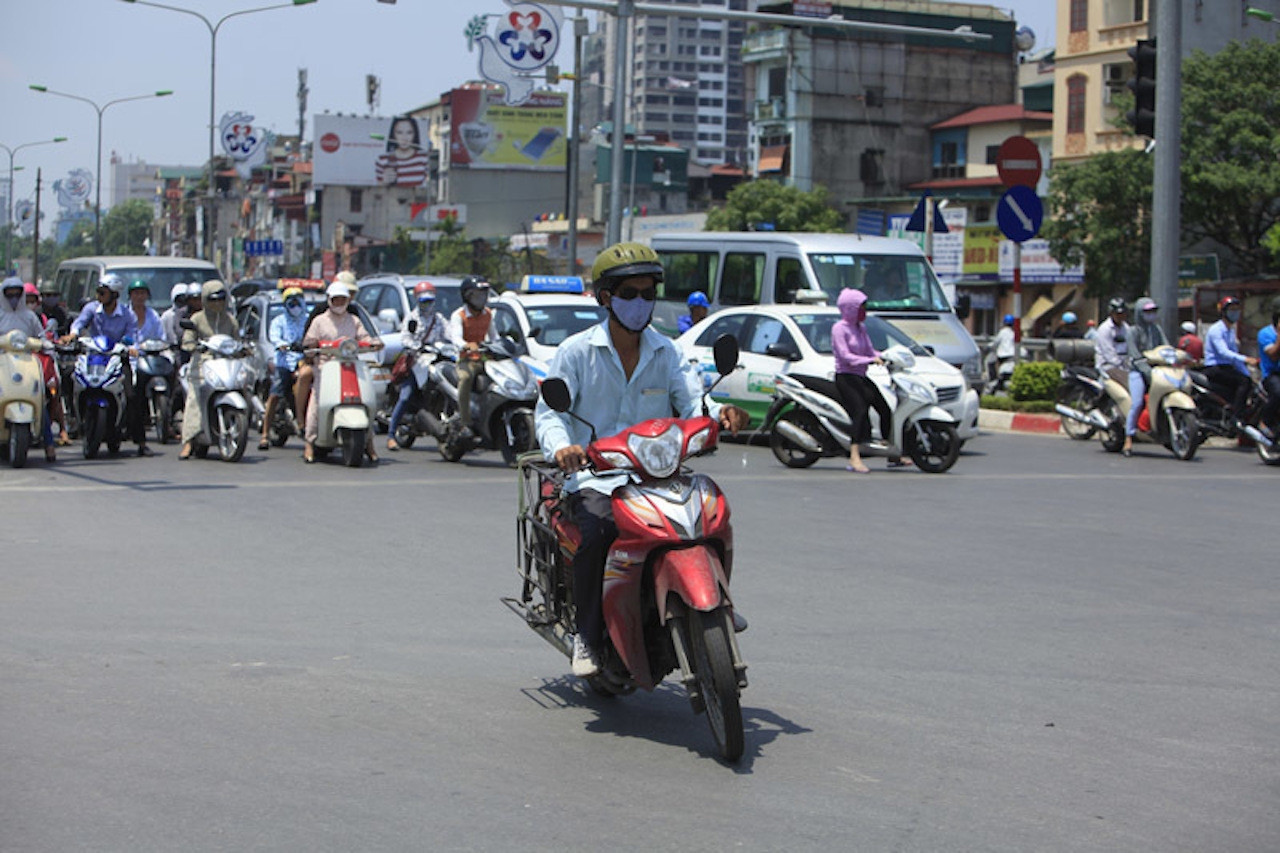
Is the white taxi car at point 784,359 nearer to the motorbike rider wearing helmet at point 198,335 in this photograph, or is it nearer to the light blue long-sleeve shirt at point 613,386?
the motorbike rider wearing helmet at point 198,335

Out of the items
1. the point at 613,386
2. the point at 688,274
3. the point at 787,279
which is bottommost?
the point at 613,386

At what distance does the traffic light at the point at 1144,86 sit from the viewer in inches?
731

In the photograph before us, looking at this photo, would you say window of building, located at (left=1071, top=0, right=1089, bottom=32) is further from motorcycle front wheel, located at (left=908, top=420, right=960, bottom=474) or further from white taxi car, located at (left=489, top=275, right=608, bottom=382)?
motorcycle front wheel, located at (left=908, top=420, right=960, bottom=474)

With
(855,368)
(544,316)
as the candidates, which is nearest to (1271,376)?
(855,368)

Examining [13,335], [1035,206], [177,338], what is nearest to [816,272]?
[1035,206]

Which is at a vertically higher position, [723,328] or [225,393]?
[723,328]

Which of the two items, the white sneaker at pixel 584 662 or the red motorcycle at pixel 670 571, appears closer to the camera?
the red motorcycle at pixel 670 571

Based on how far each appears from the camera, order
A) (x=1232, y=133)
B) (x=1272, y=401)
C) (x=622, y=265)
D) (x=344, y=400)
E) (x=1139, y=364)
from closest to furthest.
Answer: (x=622, y=265)
(x=344, y=400)
(x=1272, y=401)
(x=1139, y=364)
(x=1232, y=133)

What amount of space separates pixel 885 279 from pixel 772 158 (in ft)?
212

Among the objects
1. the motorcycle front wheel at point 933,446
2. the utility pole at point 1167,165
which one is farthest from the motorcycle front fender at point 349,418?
the utility pole at point 1167,165

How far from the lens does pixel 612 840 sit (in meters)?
4.48

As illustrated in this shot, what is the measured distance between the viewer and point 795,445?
15.8 meters

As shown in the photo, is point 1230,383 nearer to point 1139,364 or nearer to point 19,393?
point 1139,364

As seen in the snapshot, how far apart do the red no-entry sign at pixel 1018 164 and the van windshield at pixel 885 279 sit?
74.7 inches
